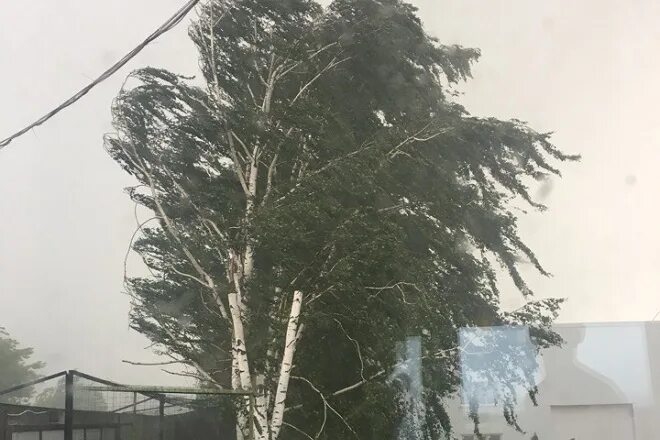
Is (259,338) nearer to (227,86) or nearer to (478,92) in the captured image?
(227,86)

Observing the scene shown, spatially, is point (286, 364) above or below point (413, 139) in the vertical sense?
below

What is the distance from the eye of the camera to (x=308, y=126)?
130cm

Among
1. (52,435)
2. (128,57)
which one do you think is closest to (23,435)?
(52,435)

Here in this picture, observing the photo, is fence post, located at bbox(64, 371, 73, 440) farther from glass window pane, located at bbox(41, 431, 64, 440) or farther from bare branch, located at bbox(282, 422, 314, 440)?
bare branch, located at bbox(282, 422, 314, 440)

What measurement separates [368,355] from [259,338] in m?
0.23

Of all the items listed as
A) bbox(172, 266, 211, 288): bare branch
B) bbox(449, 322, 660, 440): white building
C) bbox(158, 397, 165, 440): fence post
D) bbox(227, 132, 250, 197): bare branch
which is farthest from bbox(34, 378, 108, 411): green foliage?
bbox(449, 322, 660, 440): white building

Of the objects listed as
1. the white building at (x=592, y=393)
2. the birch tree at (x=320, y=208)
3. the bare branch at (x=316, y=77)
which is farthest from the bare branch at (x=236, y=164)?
the white building at (x=592, y=393)

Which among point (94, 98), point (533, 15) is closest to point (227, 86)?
point (94, 98)

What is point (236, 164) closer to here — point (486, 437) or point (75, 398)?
point (75, 398)

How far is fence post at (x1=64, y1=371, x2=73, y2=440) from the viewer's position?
118 cm

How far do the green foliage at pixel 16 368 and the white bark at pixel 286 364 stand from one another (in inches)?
20.4

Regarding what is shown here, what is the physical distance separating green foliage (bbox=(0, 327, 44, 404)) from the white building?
89 centimetres

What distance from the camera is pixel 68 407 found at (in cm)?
→ 121

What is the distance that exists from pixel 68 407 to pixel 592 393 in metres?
1.07
